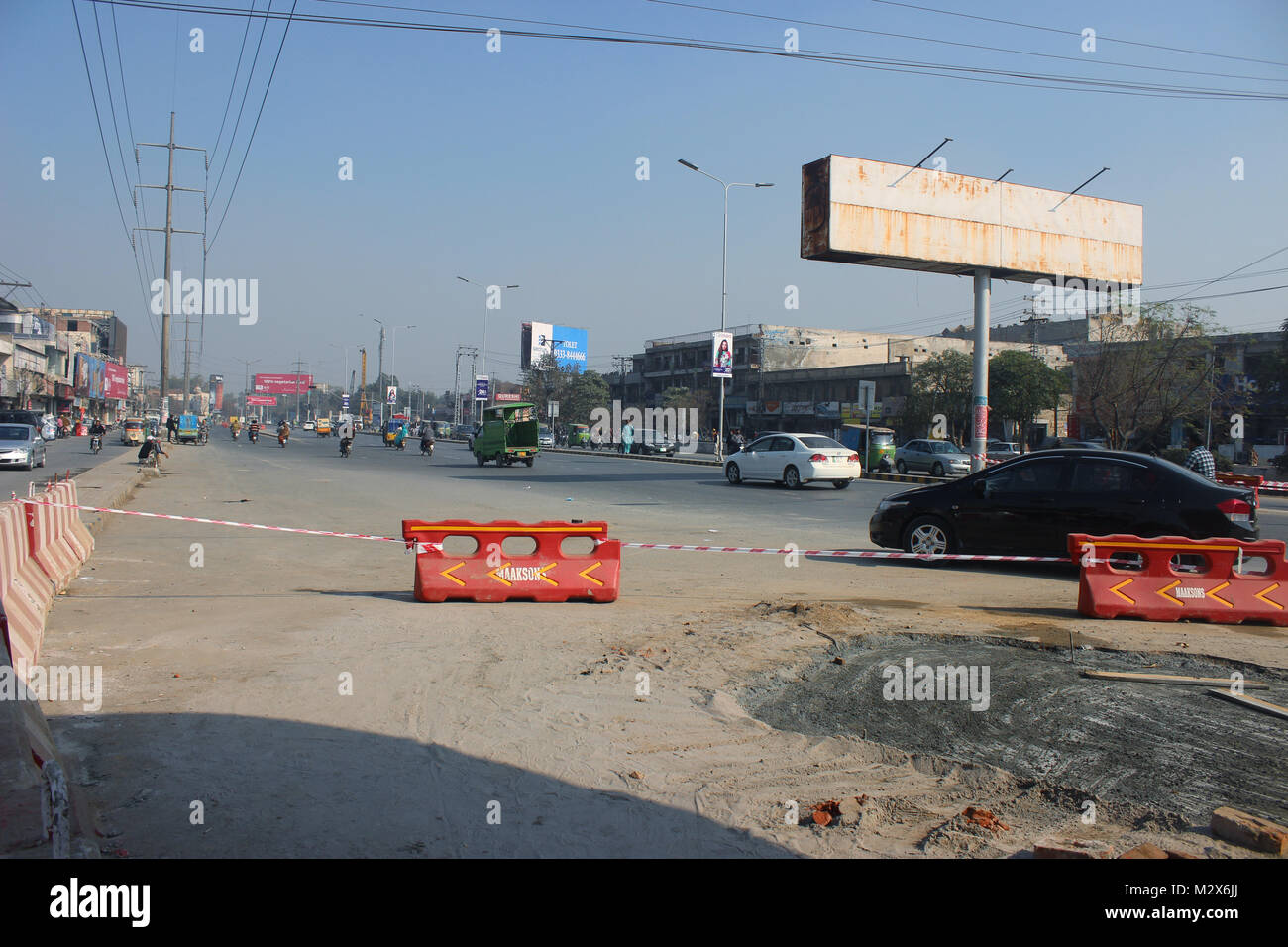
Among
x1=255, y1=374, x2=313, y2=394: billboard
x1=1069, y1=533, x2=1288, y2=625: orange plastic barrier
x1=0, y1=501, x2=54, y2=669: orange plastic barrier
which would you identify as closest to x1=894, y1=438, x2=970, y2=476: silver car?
x1=1069, y1=533, x2=1288, y2=625: orange plastic barrier

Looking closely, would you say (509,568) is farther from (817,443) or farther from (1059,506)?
(817,443)

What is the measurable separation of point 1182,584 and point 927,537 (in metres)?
3.64

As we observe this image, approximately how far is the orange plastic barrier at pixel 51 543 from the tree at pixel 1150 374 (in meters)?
37.8

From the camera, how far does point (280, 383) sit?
5251 inches

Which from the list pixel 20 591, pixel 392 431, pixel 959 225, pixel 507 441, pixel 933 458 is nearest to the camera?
pixel 20 591

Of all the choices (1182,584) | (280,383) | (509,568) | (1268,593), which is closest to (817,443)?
(1182,584)

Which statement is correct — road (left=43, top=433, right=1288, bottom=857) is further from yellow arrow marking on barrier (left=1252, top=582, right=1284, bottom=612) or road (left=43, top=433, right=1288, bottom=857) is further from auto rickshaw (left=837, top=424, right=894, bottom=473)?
auto rickshaw (left=837, top=424, right=894, bottom=473)

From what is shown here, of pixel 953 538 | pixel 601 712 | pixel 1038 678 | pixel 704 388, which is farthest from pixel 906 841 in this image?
pixel 704 388

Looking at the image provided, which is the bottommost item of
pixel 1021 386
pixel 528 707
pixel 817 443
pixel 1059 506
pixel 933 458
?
pixel 528 707

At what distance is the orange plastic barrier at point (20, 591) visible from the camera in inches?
247

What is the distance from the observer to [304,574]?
1084 cm

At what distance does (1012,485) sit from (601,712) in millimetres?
7789

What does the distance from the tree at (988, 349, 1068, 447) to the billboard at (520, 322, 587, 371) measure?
66242mm

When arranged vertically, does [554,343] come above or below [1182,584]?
above
